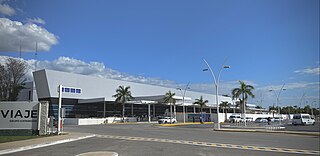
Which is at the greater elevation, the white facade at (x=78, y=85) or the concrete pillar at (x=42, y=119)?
the white facade at (x=78, y=85)

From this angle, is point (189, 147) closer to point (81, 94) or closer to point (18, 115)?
point (18, 115)

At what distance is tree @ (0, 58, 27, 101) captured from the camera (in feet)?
166

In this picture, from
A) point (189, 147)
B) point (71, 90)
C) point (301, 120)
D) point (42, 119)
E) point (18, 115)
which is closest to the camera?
point (189, 147)

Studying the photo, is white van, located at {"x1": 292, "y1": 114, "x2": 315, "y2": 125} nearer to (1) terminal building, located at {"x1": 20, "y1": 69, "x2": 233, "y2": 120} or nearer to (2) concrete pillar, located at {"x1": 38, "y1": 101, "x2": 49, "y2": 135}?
(1) terminal building, located at {"x1": 20, "y1": 69, "x2": 233, "y2": 120}

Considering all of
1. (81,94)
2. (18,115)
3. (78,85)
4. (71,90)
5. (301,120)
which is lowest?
(301,120)

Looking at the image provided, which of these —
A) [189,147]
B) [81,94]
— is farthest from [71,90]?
[189,147]

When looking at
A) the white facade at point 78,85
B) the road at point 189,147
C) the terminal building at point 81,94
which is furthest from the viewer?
the terminal building at point 81,94

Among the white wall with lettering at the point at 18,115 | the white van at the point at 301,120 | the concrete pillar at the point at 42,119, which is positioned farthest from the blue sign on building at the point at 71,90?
the white van at the point at 301,120

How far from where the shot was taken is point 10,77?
5159 cm

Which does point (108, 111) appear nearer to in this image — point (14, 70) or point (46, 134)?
point (14, 70)

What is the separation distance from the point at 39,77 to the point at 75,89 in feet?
30.1

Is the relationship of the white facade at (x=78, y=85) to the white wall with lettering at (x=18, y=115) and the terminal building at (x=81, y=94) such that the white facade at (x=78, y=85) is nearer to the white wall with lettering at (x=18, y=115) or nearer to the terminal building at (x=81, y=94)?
the terminal building at (x=81, y=94)

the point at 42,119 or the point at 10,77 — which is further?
the point at 10,77

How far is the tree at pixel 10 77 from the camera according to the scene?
50.5 m
